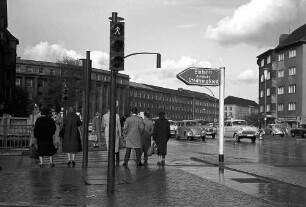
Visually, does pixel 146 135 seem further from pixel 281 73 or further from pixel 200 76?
pixel 281 73

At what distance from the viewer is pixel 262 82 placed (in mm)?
99562

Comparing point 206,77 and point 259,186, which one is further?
point 206,77

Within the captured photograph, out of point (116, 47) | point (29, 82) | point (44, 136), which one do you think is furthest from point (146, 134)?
point (29, 82)

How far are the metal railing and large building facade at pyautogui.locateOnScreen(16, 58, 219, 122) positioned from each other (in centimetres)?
5070

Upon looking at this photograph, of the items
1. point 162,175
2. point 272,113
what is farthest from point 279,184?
point 272,113

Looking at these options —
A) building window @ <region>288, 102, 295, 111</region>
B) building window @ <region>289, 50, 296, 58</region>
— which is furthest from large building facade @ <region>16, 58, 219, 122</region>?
building window @ <region>289, 50, 296, 58</region>

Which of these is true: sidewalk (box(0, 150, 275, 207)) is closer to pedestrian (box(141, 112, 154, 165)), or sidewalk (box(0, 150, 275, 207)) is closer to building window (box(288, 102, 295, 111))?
pedestrian (box(141, 112, 154, 165))

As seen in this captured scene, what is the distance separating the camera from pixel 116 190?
394 inches

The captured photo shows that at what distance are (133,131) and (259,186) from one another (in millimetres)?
5377

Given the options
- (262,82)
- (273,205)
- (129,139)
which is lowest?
(273,205)

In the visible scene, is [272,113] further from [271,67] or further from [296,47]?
[296,47]

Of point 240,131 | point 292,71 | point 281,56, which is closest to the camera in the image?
point 240,131

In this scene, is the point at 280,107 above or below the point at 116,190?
above

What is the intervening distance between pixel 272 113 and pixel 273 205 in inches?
3447
